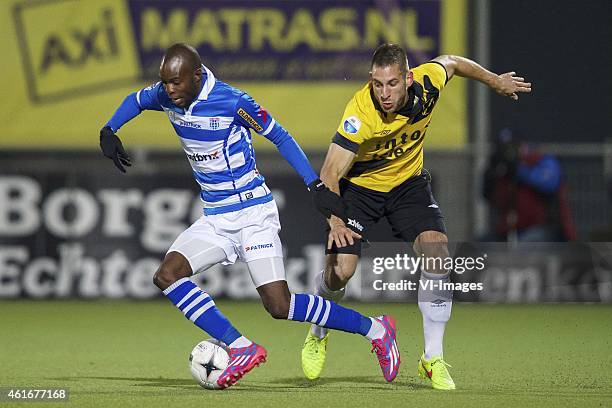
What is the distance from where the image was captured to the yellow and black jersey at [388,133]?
289 inches

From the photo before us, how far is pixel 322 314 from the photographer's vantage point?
7348mm

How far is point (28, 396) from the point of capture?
6.74m

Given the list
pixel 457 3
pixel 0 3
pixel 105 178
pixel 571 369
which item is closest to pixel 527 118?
pixel 457 3

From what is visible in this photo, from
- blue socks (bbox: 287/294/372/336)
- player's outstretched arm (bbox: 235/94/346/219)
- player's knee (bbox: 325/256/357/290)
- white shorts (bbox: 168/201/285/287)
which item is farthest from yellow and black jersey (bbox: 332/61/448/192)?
blue socks (bbox: 287/294/372/336)

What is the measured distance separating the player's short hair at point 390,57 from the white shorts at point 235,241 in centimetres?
115

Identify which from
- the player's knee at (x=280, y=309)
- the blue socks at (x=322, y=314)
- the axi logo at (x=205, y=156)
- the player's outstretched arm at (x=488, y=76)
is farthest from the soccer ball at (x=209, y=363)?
the player's outstretched arm at (x=488, y=76)

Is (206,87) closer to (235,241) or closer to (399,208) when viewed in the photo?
(235,241)

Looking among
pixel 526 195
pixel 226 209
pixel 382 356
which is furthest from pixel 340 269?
pixel 526 195

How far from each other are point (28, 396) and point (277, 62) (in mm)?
7951

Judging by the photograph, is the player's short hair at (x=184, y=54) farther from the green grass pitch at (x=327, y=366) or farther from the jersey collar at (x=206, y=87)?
the green grass pitch at (x=327, y=366)

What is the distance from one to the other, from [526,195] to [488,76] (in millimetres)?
5925

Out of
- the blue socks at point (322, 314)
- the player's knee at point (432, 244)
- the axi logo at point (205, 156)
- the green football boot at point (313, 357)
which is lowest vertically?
the green football boot at point (313, 357)

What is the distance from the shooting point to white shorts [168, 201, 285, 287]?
7371mm

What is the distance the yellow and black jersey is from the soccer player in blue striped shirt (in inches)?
14.2
